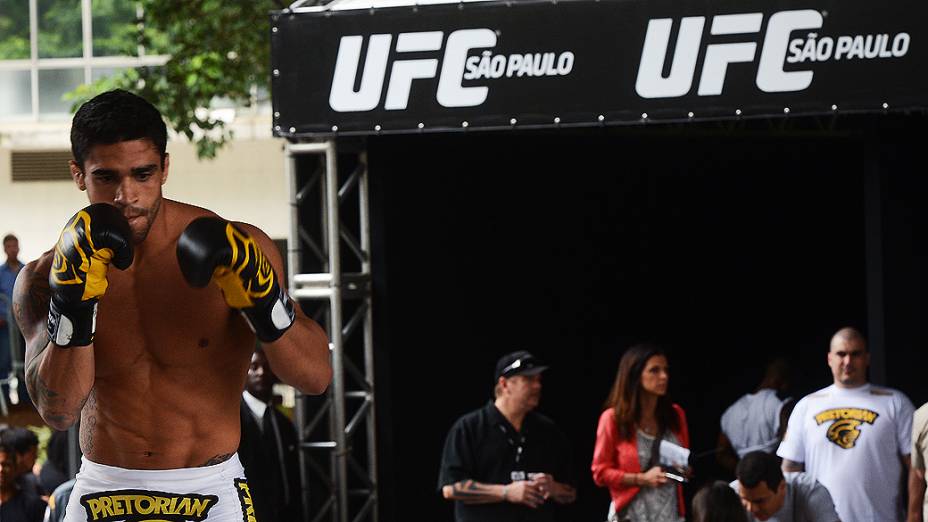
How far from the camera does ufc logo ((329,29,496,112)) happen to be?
7391mm

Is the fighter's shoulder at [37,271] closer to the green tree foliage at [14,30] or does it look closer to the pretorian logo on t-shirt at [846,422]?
the pretorian logo on t-shirt at [846,422]

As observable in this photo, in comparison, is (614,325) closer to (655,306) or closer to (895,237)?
(655,306)

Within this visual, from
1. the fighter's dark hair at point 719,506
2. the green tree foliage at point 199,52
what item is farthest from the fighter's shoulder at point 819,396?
the green tree foliage at point 199,52

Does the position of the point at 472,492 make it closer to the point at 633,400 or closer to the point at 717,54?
the point at 633,400

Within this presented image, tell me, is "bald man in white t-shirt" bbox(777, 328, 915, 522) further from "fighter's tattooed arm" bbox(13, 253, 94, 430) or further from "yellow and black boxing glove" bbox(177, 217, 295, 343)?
"fighter's tattooed arm" bbox(13, 253, 94, 430)

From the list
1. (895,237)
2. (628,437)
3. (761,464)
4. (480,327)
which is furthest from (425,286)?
(761,464)

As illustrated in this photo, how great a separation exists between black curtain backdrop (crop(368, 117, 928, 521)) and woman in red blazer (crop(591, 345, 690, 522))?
164 centimetres

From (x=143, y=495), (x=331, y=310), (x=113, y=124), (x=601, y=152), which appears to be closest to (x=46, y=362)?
(x=143, y=495)

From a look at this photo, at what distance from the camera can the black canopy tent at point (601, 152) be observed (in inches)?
281

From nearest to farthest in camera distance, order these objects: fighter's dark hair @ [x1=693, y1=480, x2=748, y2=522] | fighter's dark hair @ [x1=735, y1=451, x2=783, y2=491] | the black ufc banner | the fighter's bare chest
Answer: the fighter's bare chest
fighter's dark hair @ [x1=693, y1=480, x2=748, y2=522]
fighter's dark hair @ [x1=735, y1=451, x2=783, y2=491]
the black ufc banner

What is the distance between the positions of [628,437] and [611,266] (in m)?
3.34

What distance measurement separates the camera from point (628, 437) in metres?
7.41

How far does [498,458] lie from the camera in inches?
292

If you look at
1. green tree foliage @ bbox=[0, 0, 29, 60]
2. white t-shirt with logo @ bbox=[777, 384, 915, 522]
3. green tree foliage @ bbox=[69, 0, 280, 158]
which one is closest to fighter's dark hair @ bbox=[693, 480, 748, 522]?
white t-shirt with logo @ bbox=[777, 384, 915, 522]
